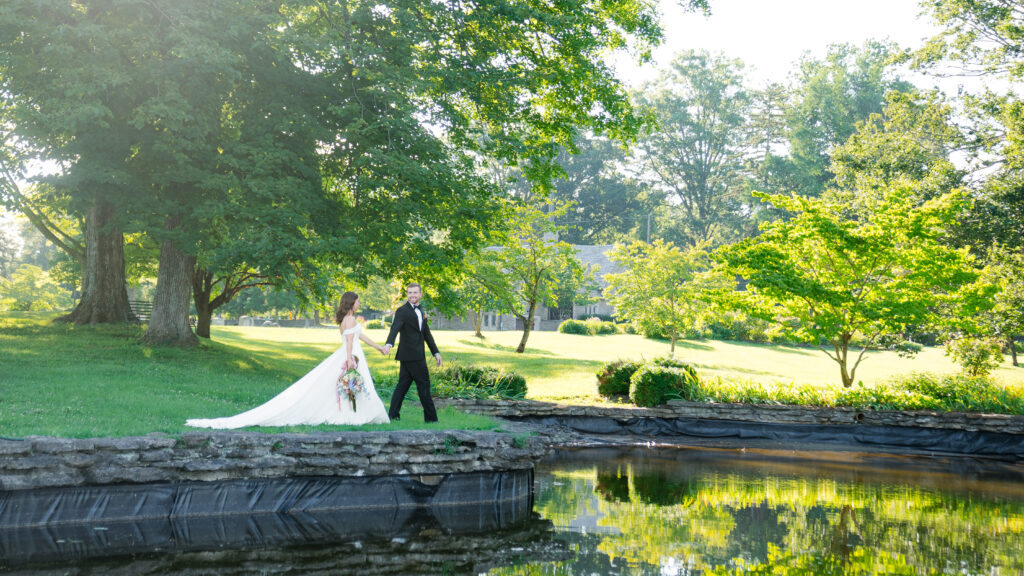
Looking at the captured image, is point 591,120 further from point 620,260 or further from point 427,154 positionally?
point 620,260

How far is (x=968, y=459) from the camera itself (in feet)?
47.7

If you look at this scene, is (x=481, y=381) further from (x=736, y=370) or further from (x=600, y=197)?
(x=600, y=197)

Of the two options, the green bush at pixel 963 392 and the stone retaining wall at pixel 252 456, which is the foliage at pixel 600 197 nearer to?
the green bush at pixel 963 392

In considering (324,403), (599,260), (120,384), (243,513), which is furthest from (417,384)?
(599,260)

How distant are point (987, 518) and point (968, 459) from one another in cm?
665

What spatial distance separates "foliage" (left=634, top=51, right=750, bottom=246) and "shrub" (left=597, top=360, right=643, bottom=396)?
5567cm

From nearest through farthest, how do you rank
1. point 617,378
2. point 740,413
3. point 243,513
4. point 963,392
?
point 243,513 → point 740,413 → point 963,392 → point 617,378

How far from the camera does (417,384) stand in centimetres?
982

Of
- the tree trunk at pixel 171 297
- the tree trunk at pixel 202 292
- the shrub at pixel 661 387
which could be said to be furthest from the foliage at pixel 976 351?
the tree trunk at pixel 202 292

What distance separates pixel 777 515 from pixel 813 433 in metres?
7.66

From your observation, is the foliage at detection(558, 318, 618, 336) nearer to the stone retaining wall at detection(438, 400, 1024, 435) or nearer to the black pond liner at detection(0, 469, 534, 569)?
the stone retaining wall at detection(438, 400, 1024, 435)

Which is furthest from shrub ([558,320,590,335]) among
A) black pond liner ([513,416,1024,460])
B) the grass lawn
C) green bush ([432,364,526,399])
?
black pond liner ([513,416,1024,460])

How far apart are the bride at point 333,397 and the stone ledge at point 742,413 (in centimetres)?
573

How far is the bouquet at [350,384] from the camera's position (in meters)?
9.77
